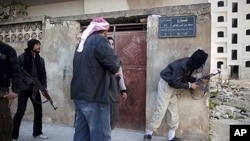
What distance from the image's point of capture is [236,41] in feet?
80.9

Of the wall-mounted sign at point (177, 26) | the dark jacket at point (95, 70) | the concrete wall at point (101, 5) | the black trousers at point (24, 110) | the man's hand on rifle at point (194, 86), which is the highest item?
the concrete wall at point (101, 5)

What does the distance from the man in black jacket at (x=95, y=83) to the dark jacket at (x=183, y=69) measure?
1.65m

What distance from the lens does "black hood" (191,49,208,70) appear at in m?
4.77

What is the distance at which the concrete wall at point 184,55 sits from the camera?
5156 mm

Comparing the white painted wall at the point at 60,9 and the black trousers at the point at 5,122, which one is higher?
the white painted wall at the point at 60,9

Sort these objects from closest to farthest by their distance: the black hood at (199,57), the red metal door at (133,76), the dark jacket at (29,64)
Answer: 1. the black hood at (199,57)
2. the dark jacket at (29,64)
3. the red metal door at (133,76)

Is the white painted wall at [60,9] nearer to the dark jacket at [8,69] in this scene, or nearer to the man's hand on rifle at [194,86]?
the man's hand on rifle at [194,86]

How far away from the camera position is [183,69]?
4844 millimetres

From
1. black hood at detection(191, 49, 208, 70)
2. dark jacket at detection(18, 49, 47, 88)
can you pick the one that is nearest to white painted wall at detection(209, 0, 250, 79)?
black hood at detection(191, 49, 208, 70)

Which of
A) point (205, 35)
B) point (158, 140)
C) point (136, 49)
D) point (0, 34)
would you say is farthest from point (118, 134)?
point (0, 34)

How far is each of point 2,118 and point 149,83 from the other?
110 inches

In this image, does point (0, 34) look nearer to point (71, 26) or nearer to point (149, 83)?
point (71, 26)

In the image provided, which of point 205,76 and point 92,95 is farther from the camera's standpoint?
point 205,76

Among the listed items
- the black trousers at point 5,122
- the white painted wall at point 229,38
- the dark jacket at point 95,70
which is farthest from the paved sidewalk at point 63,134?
the white painted wall at point 229,38
